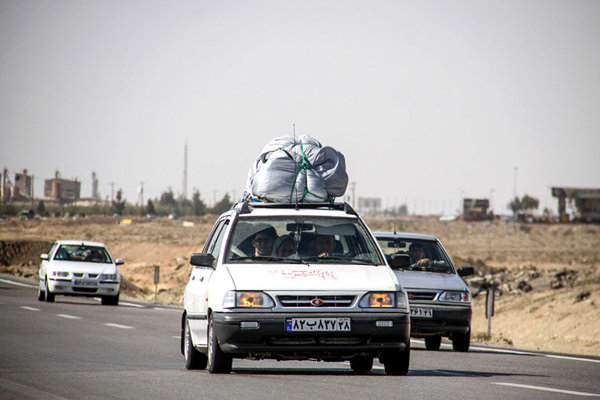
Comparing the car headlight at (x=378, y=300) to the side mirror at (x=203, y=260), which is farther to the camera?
the side mirror at (x=203, y=260)

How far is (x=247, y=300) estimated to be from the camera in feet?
35.4

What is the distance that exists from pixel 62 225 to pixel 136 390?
425ft

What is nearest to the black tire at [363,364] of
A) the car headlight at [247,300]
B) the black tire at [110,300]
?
the car headlight at [247,300]

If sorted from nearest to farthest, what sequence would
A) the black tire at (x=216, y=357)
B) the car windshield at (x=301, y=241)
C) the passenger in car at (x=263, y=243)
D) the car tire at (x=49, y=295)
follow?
1. the black tire at (x=216, y=357)
2. the car windshield at (x=301, y=241)
3. the passenger in car at (x=263, y=243)
4. the car tire at (x=49, y=295)

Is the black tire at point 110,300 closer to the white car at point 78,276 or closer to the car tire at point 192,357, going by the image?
the white car at point 78,276

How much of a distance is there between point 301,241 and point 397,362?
162cm

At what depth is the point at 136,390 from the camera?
1039 cm

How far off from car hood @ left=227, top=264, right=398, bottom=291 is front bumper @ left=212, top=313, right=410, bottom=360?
0.27 meters

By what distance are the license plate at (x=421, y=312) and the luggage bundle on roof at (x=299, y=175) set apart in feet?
12.9

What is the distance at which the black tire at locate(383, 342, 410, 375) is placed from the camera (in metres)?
11.6

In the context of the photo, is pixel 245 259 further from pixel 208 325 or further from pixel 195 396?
pixel 195 396

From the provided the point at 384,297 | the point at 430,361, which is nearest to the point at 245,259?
the point at 384,297

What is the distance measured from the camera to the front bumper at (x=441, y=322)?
1662cm

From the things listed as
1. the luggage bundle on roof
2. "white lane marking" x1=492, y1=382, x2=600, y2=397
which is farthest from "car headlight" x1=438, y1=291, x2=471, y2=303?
"white lane marking" x1=492, y1=382, x2=600, y2=397
